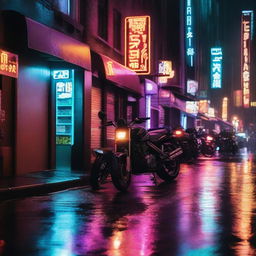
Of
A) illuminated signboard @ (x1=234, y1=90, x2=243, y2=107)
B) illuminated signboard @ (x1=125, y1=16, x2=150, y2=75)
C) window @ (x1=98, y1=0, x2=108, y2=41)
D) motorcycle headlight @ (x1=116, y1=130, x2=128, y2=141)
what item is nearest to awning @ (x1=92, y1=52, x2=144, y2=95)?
illuminated signboard @ (x1=125, y1=16, x2=150, y2=75)

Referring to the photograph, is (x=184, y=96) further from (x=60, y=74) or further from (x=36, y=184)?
(x=36, y=184)

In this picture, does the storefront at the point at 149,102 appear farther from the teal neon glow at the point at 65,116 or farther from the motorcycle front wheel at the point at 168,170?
the motorcycle front wheel at the point at 168,170

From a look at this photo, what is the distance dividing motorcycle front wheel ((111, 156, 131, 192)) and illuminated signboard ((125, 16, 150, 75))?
11.8 m

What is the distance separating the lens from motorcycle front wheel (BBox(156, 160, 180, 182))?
41.1 feet

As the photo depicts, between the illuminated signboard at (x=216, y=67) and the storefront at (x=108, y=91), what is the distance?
43.6 meters

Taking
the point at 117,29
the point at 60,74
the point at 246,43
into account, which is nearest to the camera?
the point at 60,74

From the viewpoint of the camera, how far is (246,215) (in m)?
7.68

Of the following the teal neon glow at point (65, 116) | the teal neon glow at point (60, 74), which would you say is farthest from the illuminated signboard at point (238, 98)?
the teal neon glow at point (60, 74)

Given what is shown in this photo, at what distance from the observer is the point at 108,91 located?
797 inches

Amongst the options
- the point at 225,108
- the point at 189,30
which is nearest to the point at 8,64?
the point at 189,30

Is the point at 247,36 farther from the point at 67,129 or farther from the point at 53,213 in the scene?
the point at 53,213

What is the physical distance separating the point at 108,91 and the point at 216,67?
47099 millimetres

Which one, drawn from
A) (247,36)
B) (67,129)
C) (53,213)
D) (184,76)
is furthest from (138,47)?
(247,36)

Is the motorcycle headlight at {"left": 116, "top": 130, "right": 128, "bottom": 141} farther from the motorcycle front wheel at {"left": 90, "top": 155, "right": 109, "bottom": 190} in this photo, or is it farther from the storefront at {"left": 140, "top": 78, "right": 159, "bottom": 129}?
the storefront at {"left": 140, "top": 78, "right": 159, "bottom": 129}
